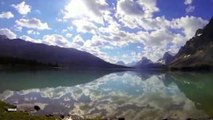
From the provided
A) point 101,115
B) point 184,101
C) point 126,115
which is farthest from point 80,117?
point 184,101

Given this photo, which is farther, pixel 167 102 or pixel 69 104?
pixel 167 102

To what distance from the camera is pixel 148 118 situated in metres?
43.6

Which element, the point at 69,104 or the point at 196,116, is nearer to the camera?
the point at 196,116

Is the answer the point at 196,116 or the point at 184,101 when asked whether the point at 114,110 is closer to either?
the point at 196,116

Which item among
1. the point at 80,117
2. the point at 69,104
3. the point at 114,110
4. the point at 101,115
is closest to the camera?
the point at 80,117

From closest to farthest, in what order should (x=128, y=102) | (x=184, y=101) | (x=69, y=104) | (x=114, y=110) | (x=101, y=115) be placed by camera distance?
(x=101, y=115)
(x=114, y=110)
(x=69, y=104)
(x=128, y=102)
(x=184, y=101)

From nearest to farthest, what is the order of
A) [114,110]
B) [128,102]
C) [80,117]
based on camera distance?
[80,117]
[114,110]
[128,102]

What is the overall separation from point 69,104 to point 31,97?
11718mm

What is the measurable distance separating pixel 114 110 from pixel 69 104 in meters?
9.17

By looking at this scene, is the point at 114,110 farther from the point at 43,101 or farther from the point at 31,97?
the point at 31,97

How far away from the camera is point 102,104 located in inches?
2201

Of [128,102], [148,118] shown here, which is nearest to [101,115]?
[148,118]

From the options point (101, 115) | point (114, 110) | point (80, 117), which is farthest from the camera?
point (114, 110)

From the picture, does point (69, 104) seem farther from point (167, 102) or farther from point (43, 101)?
point (167, 102)
